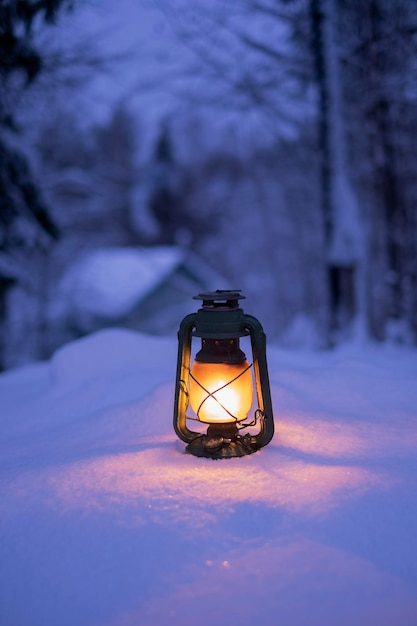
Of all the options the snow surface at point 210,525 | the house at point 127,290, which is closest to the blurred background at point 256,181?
the house at point 127,290

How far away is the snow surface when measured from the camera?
5.20 feet

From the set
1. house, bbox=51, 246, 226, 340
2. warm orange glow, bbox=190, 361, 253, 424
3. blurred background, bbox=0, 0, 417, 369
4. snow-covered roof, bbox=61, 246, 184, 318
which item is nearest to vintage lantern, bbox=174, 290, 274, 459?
warm orange glow, bbox=190, 361, 253, 424

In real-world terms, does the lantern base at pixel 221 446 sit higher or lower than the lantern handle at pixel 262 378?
lower

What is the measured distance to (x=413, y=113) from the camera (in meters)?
10.5

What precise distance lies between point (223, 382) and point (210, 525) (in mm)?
688

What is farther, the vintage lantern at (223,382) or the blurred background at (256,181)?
the blurred background at (256,181)

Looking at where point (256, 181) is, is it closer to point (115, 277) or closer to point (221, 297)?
point (115, 277)

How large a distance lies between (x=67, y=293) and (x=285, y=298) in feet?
35.7

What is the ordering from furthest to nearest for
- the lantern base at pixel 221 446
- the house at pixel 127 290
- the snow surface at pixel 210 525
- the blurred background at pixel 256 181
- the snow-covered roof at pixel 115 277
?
the house at pixel 127 290
the snow-covered roof at pixel 115 277
the blurred background at pixel 256 181
the lantern base at pixel 221 446
the snow surface at pixel 210 525

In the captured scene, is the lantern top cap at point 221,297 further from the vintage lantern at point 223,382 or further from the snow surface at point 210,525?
the snow surface at point 210,525

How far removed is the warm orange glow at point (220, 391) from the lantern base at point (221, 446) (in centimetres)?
8

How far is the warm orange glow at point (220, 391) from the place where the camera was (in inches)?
95.7

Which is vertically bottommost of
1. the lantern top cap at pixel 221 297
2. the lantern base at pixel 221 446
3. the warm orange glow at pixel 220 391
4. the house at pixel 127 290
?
the house at pixel 127 290

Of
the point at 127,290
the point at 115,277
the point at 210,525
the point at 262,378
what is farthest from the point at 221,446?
the point at 127,290
